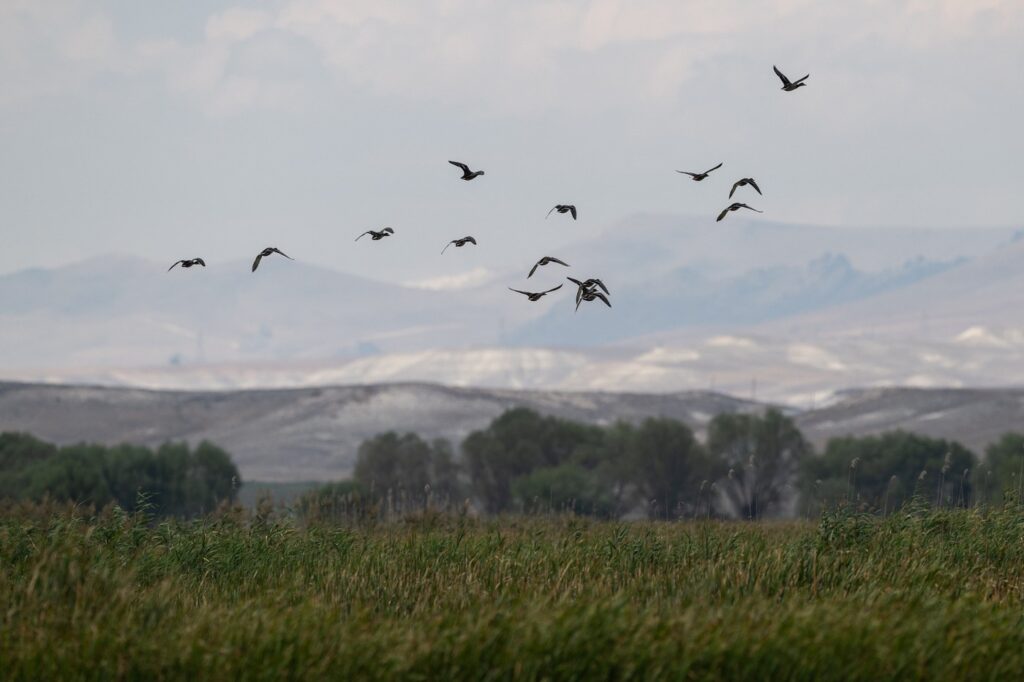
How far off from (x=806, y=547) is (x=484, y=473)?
61410 millimetres

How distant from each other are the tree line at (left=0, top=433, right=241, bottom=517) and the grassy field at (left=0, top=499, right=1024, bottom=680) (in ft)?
140

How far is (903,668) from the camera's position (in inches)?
635

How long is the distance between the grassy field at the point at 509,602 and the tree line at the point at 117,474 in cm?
4270

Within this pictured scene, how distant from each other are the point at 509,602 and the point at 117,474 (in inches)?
2222

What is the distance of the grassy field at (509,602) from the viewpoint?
15.5 m

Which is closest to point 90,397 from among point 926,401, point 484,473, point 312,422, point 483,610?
point 312,422

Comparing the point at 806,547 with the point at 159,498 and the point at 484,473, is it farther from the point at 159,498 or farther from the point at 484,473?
the point at 484,473

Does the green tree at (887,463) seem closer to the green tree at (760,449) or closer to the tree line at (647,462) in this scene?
the tree line at (647,462)

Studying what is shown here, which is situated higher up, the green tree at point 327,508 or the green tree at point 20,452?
the green tree at point 20,452

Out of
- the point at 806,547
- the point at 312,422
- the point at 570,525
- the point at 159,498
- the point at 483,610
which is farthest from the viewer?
the point at 312,422

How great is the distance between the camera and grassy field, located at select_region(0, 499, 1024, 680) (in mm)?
15461

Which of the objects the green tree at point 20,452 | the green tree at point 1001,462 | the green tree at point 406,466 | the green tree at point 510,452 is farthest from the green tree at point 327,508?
the green tree at point 510,452

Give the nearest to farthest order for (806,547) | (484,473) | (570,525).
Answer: (806,547), (570,525), (484,473)

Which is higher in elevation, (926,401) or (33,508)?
(926,401)
